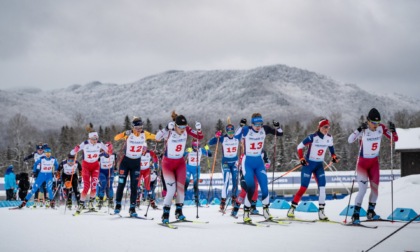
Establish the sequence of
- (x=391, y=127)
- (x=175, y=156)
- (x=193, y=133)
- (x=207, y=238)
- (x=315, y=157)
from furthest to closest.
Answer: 1. (x=315, y=157)
2. (x=391, y=127)
3. (x=193, y=133)
4. (x=175, y=156)
5. (x=207, y=238)

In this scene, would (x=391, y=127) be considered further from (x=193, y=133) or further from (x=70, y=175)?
(x=70, y=175)

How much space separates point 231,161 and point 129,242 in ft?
27.9

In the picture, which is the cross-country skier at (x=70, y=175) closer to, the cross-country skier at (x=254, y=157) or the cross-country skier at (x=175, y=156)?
the cross-country skier at (x=175, y=156)

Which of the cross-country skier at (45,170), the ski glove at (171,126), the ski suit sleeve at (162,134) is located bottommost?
the cross-country skier at (45,170)

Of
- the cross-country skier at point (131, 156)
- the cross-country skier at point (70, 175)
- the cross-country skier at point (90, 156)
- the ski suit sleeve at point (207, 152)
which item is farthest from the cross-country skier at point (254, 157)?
the cross-country skier at point (70, 175)

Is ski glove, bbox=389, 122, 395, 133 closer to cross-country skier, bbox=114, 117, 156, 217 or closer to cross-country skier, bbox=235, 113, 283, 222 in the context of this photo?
cross-country skier, bbox=235, 113, 283, 222

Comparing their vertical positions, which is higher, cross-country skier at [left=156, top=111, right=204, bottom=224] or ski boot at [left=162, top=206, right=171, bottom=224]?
cross-country skier at [left=156, top=111, right=204, bottom=224]

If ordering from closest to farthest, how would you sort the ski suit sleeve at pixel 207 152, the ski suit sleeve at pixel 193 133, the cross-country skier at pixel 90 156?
the ski suit sleeve at pixel 193 133 → the cross-country skier at pixel 90 156 → the ski suit sleeve at pixel 207 152

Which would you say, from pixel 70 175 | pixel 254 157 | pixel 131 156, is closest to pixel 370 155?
pixel 254 157

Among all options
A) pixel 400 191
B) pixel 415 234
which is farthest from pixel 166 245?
pixel 400 191

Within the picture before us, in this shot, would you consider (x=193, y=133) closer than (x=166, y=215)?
No

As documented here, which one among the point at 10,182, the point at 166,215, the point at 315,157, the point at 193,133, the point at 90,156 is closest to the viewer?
the point at 166,215

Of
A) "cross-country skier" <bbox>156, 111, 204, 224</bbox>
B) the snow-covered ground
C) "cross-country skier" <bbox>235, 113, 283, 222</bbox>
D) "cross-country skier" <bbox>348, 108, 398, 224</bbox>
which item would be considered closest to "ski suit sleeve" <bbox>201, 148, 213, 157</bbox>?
"cross-country skier" <bbox>235, 113, 283, 222</bbox>

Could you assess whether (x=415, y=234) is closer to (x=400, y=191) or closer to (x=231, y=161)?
(x=400, y=191)
